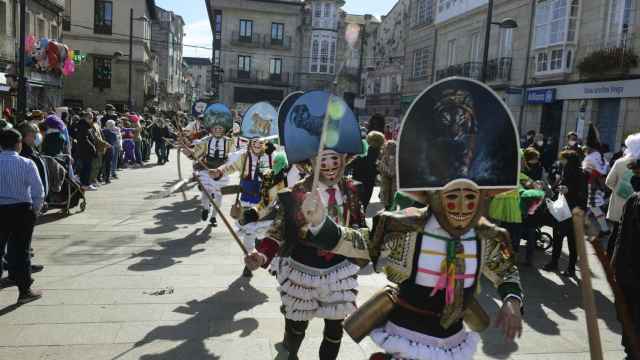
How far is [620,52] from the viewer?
53.7 feet

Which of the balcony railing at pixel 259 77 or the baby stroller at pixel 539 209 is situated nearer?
the baby stroller at pixel 539 209

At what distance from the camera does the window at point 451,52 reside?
2738cm

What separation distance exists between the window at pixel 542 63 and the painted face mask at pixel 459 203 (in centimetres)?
1957

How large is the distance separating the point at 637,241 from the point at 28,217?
532 centimetres

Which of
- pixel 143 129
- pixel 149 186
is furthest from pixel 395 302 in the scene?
pixel 143 129

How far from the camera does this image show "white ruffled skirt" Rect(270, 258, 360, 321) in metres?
3.78

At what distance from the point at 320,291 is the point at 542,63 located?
19.7m

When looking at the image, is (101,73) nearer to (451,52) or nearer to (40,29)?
(40,29)

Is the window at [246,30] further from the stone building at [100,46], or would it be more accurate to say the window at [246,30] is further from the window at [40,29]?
the window at [40,29]

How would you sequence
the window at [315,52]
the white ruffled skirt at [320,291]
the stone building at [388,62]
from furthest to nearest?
1. the window at [315,52]
2. the stone building at [388,62]
3. the white ruffled skirt at [320,291]

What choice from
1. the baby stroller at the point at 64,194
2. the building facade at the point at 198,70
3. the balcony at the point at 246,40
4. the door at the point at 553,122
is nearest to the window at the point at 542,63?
the door at the point at 553,122

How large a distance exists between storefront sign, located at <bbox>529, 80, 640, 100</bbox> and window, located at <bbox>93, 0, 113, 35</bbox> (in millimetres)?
30897

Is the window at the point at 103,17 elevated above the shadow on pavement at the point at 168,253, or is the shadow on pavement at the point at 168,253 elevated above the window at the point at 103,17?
the window at the point at 103,17

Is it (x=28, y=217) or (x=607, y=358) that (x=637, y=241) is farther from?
(x=28, y=217)
